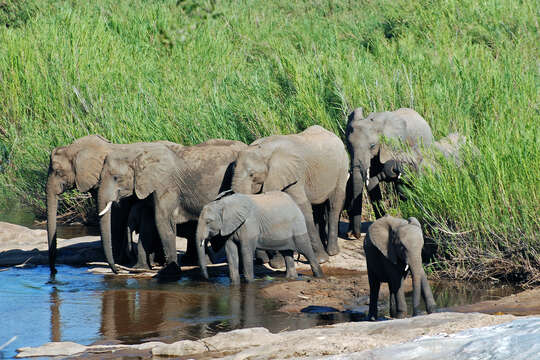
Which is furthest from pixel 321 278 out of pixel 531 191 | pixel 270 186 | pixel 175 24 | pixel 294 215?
pixel 175 24

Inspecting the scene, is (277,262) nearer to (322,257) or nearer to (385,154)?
(322,257)

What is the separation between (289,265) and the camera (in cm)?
1137

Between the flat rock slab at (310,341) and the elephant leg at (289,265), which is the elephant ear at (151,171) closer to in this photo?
the elephant leg at (289,265)

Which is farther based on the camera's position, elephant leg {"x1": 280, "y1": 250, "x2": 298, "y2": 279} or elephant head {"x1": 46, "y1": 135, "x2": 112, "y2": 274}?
elephant head {"x1": 46, "y1": 135, "x2": 112, "y2": 274}

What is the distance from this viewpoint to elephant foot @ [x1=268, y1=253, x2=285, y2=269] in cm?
1223

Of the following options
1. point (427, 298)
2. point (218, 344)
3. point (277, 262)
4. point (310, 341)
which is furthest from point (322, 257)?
point (310, 341)

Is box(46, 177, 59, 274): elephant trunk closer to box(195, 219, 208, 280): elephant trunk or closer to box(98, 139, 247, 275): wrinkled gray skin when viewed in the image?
box(98, 139, 247, 275): wrinkled gray skin

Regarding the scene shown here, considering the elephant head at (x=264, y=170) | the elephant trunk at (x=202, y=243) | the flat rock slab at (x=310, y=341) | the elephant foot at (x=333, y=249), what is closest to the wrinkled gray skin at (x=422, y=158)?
the elephant foot at (x=333, y=249)

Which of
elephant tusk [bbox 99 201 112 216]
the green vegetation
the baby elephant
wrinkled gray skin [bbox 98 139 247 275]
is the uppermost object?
the green vegetation

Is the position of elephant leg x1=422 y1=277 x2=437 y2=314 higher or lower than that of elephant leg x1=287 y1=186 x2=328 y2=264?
lower

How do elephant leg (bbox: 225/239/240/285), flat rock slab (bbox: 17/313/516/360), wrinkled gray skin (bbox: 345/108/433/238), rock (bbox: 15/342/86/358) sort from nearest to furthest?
flat rock slab (bbox: 17/313/516/360) < rock (bbox: 15/342/86/358) < elephant leg (bbox: 225/239/240/285) < wrinkled gray skin (bbox: 345/108/433/238)

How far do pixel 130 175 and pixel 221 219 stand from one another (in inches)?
70.4

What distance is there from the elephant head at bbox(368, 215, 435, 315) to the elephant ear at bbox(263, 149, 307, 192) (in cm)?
306

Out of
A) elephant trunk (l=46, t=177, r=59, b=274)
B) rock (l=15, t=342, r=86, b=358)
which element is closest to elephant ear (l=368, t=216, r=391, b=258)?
rock (l=15, t=342, r=86, b=358)
